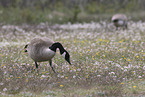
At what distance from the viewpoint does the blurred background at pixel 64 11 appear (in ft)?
84.3

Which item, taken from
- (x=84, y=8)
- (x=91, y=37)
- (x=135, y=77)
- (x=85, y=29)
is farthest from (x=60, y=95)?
(x=84, y=8)

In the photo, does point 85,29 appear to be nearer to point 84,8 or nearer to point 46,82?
point 46,82

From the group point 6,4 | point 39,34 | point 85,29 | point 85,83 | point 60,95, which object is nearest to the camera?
point 60,95

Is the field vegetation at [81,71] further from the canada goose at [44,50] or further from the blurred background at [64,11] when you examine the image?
the blurred background at [64,11]

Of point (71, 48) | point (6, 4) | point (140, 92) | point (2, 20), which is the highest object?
point (6, 4)

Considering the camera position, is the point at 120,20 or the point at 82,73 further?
the point at 120,20

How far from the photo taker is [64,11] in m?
33.8

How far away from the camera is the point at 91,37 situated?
17.0 metres

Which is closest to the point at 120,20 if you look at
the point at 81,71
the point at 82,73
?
the point at 81,71

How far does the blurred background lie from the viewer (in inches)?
1011

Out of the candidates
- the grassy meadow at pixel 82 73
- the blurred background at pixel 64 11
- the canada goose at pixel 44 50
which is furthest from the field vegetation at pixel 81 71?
the blurred background at pixel 64 11

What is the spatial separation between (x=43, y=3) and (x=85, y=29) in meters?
19.0

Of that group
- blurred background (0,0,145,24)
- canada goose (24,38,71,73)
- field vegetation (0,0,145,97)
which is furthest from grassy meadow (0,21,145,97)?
blurred background (0,0,145,24)

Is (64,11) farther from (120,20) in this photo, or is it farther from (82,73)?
(82,73)
